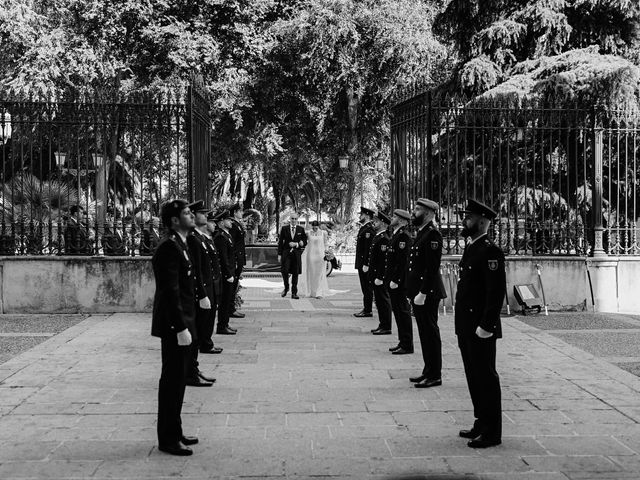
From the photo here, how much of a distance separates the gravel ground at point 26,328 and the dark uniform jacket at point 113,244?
1.17 meters

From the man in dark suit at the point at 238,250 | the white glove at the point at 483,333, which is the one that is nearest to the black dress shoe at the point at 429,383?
the white glove at the point at 483,333

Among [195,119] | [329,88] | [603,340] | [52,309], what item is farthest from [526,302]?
[329,88]

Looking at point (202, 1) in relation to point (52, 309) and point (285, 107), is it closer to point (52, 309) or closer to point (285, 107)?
point (285, 107)

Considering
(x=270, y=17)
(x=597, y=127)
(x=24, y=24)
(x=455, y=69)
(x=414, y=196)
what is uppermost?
(x=270, y=17)

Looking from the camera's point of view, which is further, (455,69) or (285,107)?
(285,107)

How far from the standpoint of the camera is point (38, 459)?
5.29 meters

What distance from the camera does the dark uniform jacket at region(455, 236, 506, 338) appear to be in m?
5.78

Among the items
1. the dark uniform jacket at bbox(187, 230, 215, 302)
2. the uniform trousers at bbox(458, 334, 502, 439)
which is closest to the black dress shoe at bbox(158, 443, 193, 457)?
the dark uniform jacket at bbox(187, 230, 215, 302)

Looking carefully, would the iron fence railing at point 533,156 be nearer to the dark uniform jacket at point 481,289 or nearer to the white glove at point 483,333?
the dark uniform jacket at point 481,289

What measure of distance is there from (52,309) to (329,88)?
20.3 metres

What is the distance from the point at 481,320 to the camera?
582 centimetres

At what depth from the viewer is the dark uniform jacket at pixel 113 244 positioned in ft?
43.5

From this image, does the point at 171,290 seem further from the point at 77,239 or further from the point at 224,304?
the point at 77,239

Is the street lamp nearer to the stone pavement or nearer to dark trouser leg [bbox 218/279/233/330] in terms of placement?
the stone pavement
